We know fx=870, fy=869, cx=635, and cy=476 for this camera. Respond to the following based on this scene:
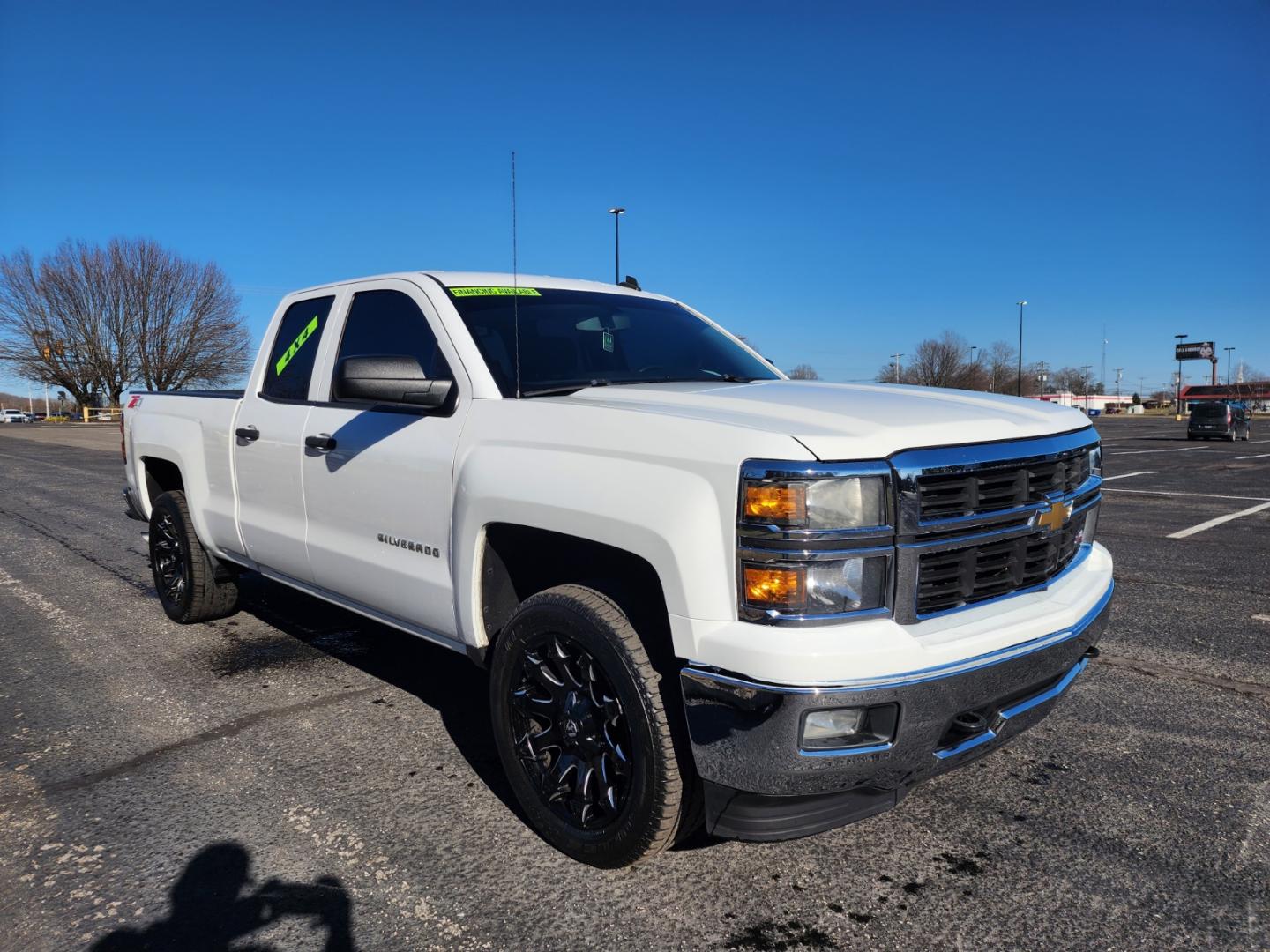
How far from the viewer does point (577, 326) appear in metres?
3.72

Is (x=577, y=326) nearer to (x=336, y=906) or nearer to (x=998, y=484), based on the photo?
(x=998, y=484)

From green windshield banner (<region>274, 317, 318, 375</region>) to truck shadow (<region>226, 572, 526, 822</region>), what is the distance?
1.51m

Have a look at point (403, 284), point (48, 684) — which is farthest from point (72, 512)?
point (403, 284)

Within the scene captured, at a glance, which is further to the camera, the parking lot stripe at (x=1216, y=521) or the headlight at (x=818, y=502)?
the parking lot stripe at (x=1216, y=521)

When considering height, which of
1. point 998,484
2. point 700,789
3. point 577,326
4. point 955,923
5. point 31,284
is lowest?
point 955,923

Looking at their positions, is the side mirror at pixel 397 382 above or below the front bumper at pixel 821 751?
above

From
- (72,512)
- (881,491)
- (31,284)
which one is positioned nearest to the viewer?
(881,491)

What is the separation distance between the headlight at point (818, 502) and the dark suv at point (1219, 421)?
36962mm

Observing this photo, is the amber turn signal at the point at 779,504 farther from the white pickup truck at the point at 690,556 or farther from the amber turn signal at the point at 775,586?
the amber turn signal at the point at 775,586

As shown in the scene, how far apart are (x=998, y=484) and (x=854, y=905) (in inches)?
49.6

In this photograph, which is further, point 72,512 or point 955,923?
point 72,512

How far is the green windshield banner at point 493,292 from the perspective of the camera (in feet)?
11.5

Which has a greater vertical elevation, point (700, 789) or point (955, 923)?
point (700, 789)

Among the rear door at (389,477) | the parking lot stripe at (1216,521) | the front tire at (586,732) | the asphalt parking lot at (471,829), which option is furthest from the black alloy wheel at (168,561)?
the parking lot stripe at (1216,521)
